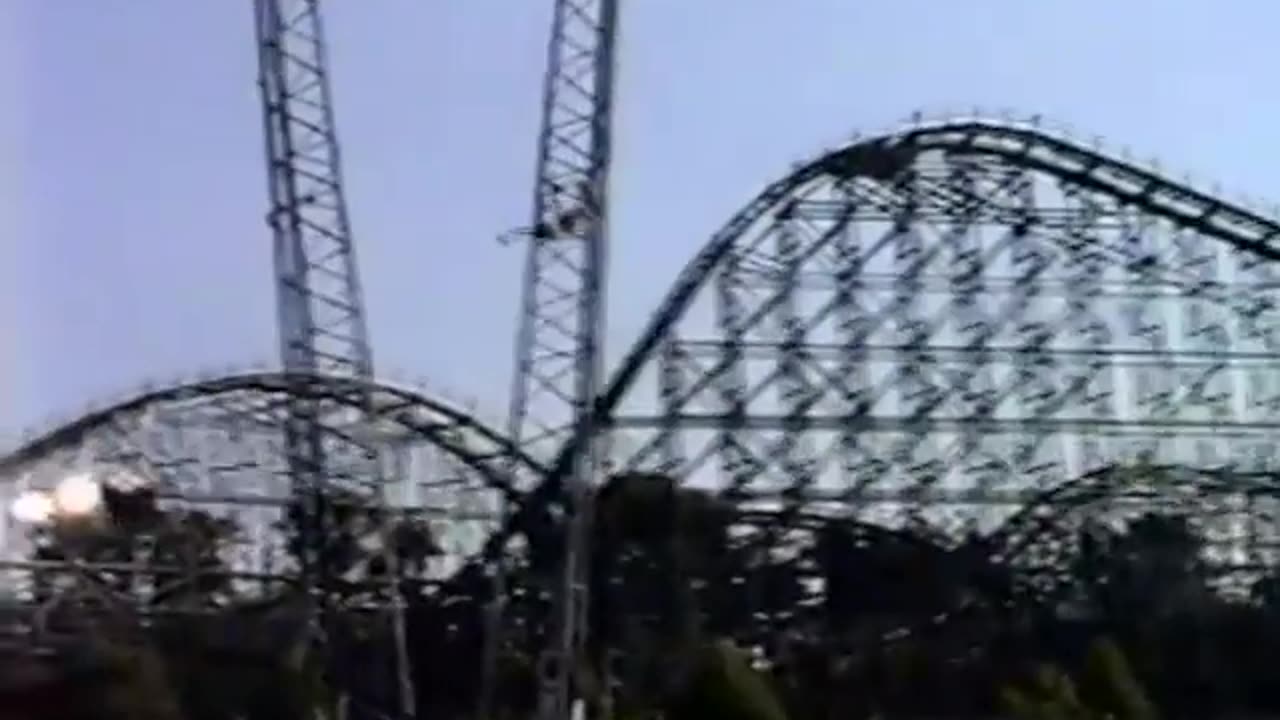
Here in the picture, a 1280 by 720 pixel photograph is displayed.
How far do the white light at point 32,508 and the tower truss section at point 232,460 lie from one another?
4.97ft

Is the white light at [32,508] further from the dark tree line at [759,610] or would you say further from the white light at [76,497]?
the dark tree line at [759,610]

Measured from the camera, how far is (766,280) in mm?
21797

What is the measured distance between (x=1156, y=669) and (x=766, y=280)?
5.87 metres

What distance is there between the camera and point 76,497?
68.9 ft

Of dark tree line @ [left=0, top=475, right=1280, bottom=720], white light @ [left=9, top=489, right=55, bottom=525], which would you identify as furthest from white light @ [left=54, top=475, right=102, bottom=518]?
dark tree line @ [left=0, top=475, right=1280, bottom=720]

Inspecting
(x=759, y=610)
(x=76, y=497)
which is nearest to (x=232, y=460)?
(x=76, y=497)

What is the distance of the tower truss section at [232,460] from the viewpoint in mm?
22562

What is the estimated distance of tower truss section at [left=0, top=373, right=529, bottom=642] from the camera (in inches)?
888

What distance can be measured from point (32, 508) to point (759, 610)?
8.05 metres

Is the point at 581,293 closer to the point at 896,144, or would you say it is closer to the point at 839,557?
the point at 896,144

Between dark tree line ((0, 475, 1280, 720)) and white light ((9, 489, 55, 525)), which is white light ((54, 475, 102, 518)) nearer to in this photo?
white light ((9, 489, 55, 525))

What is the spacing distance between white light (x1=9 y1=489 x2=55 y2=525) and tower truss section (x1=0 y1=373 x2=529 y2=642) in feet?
4.97

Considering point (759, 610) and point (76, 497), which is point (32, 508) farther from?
point (759, 610)

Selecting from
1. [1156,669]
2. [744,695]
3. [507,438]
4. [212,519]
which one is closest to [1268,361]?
[1156,669]
